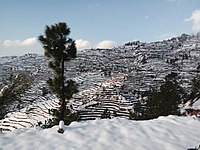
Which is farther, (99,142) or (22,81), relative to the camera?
(22,81)

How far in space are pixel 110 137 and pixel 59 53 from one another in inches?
472

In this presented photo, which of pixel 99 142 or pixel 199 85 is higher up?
pixel 199 85

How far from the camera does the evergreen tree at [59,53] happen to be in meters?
20.0

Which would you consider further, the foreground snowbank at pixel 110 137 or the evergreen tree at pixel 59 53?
the evergreen tree at pixel 59 53

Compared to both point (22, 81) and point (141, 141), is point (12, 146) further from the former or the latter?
point (22, 81)

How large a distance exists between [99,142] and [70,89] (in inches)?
481

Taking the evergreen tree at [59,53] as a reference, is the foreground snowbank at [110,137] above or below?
below

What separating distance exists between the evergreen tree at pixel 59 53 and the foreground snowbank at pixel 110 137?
404 inches

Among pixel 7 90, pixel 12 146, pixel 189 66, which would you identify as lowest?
pixel 12 146

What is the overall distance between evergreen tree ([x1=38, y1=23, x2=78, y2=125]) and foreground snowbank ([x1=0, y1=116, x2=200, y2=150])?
10.3 metres

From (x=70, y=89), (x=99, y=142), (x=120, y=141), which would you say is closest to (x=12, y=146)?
(x=99, y=142)

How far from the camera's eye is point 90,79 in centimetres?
16100

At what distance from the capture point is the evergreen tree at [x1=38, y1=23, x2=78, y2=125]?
19953mm

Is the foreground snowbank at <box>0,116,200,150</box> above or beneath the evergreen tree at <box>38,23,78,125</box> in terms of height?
beneath
